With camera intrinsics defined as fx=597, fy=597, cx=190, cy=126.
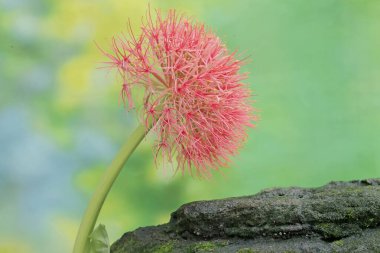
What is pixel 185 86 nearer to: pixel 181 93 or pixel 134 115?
pixel 181 93

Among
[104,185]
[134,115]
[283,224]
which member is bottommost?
[283,224]

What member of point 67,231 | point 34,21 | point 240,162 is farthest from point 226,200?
point 34,21

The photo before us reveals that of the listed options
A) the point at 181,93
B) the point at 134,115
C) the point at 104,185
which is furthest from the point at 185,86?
the point at 134,115

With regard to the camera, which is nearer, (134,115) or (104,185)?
(104,185)

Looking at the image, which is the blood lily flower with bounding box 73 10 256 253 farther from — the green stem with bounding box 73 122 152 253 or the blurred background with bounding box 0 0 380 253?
the blurred background with bounding box 0 0 380 253

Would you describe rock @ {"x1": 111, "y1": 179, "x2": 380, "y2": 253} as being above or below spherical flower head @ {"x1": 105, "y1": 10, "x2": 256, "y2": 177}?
below

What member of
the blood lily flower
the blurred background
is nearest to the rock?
the blood lily flower
